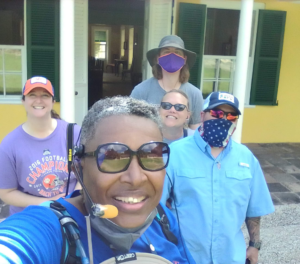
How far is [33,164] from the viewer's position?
2139mm

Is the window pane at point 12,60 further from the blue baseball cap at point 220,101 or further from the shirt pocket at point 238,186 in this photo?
the shirt pocket at point 238,186

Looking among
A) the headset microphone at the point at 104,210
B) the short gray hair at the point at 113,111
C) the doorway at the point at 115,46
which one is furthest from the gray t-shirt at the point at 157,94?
the doorway at the point at 115,46

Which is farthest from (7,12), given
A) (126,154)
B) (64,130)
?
(126,154)

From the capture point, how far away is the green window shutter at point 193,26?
594 centimetres

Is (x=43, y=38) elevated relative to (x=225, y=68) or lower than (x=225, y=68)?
elevated

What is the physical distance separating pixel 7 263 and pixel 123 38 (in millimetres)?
18285

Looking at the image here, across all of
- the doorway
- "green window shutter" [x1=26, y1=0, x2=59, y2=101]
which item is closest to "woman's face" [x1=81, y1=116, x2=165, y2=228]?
"green window shutter" [x1=26, y1=0, x2=59, y2=101]

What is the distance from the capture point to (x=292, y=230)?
12.8 ft

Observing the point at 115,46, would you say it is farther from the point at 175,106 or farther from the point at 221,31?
the point at 175,106

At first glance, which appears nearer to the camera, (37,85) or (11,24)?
(37,85)

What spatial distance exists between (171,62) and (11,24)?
3850mm

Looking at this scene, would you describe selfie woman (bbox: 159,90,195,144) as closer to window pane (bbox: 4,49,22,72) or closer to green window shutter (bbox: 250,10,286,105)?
window pane (bbox: 4,49,22,72)

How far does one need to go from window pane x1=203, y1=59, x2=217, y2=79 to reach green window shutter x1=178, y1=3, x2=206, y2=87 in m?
0.53

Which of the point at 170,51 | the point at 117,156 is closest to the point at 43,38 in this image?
the point at 170,51
